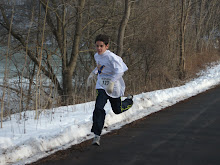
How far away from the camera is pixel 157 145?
504 centimetres

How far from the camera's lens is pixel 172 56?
2045 cm

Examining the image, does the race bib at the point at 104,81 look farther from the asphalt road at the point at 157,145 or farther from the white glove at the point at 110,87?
the asphalt road at the point at 157,145

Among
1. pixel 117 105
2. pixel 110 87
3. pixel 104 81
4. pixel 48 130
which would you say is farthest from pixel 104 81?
pixel 48 130

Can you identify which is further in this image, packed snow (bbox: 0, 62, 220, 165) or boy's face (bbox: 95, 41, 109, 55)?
boy's face (bbox: 95, 41, 109, 55)

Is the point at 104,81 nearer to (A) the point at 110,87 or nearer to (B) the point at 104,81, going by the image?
(B) the point at 104,81

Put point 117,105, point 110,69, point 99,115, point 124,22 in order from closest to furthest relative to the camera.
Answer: point 99,115 → point 110,69 → point 117,105 → point 124,22

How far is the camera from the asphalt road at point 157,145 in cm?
426

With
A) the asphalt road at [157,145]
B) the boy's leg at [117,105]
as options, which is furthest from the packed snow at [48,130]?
the boy's leg at [117,105]

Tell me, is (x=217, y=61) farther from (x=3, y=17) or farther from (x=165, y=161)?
(x=165, y=161)

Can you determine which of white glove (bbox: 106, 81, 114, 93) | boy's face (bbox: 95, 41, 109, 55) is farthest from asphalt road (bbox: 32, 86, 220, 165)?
boy's face (bbox: 95, 41, 109, 55)

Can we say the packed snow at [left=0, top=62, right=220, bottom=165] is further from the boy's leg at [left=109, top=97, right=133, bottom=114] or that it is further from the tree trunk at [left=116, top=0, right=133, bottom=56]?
the tree trunk at [left=116, top=0, right=133, bottom=56]

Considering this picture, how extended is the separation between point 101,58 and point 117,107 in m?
0.96

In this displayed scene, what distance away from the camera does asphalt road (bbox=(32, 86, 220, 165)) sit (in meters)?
4.26

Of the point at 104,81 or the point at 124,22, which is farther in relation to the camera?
the point at 124,22
